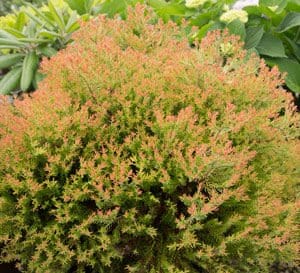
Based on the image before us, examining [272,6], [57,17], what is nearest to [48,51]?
[57,17]

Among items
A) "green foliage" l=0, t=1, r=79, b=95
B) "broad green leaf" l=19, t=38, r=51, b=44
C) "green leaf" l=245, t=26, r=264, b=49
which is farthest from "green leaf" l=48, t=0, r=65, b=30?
"green leaf" l=245, t=26, r=264, b=49

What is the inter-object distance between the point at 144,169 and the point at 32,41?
193 cm

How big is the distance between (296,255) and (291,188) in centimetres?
50

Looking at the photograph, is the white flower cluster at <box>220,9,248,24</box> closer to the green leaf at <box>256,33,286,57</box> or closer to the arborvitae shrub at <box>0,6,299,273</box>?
the green leaf at <box>256,33,286,57</box>

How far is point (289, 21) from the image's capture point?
4238 mm

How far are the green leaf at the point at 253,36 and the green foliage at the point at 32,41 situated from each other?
4.97ft

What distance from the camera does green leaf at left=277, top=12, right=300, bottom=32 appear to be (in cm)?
412

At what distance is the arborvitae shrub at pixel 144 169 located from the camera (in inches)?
96.6

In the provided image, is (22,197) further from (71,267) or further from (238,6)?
(238,6)

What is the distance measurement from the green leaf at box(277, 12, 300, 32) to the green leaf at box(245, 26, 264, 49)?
0.27 metres

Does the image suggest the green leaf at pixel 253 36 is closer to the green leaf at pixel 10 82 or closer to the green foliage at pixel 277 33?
the green foliage at pixel 277 33

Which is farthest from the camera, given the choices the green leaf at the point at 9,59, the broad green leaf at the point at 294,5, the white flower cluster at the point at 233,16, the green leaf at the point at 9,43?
the broad green leaf at the point at 294,5

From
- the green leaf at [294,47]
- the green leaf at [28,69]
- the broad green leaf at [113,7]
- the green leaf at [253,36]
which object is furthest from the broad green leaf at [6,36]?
the green leaf at [294,47]

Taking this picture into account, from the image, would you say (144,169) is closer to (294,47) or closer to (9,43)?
(9,43)
